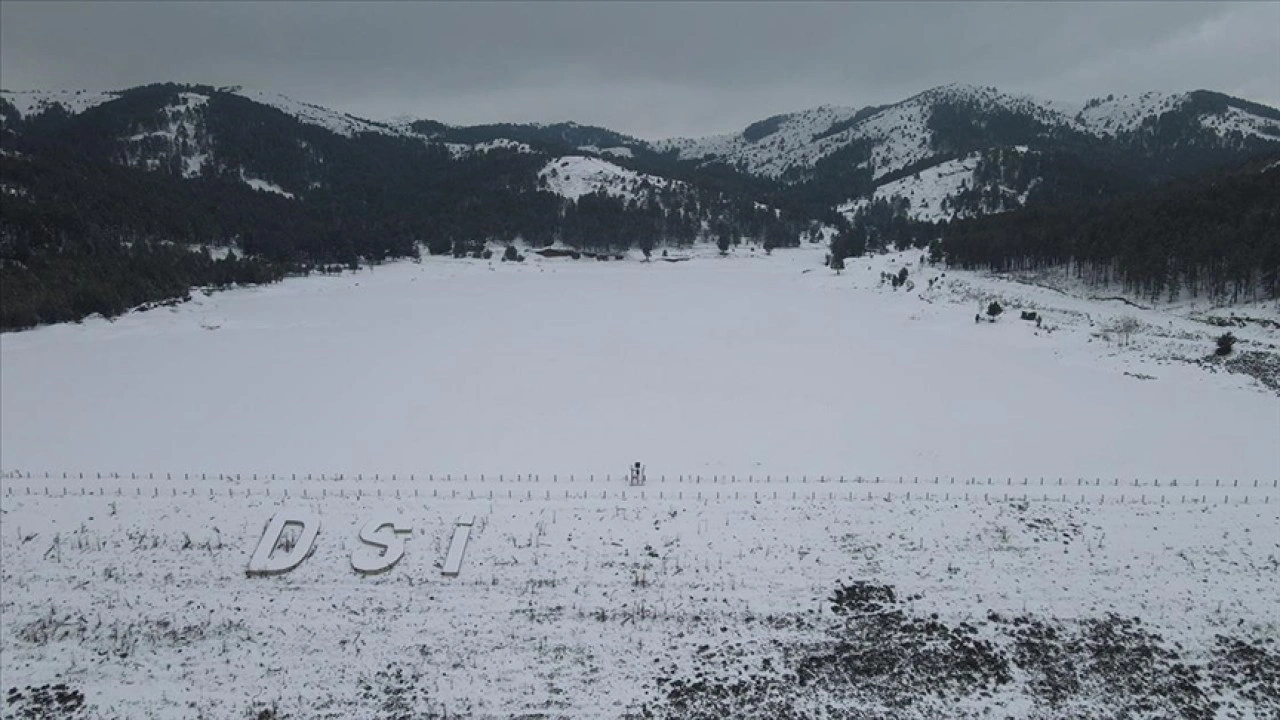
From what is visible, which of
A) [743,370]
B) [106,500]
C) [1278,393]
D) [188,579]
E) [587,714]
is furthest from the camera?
[743,370]

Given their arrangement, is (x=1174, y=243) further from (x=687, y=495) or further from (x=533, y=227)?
(x=533, y=227)

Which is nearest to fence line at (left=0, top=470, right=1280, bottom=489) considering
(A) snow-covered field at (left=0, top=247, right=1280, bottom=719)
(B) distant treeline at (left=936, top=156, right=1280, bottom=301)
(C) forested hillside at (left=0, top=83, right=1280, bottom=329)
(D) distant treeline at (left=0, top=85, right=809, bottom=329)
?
(A) snow-covered field at (left=0, top=247, right=1280, bottom=719)

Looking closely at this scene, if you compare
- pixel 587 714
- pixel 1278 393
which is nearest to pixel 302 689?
pixel 587 714

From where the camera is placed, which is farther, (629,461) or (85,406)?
(85,406)

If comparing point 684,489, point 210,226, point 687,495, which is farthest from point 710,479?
point 210,226

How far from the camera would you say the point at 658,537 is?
26938mm

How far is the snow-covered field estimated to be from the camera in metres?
19.9

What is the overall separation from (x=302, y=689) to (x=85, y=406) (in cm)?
3370

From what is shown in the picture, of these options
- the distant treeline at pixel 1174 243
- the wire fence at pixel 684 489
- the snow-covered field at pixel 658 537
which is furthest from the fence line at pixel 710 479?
the distant treeline at pixel 1174 243

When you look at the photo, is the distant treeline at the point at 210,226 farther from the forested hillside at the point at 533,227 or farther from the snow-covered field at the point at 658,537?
the snow-covered field at the point at 658,537

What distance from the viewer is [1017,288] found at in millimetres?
83062

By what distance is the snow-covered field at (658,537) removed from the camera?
19.9 m

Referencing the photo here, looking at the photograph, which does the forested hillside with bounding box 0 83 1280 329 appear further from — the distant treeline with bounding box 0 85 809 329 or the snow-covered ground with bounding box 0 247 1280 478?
the snow-covered ground with bounding box 0 247 1280 478

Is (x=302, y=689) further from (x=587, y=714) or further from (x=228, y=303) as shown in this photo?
(x=228, y=303)
